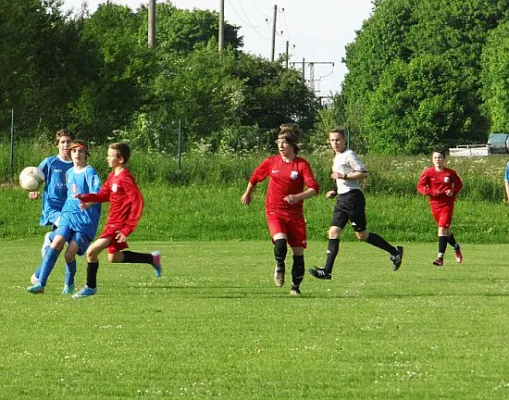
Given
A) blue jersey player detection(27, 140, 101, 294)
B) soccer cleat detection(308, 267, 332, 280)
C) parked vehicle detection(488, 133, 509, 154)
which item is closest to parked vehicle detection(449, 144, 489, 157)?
parked vehicle detection(488, 133, 509, 154)

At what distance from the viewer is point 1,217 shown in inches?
1315

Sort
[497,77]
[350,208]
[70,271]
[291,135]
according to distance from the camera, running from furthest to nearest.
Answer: [497,77], [350,208], [70,271], [291,135]

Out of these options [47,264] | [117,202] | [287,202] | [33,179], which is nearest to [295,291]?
[287,202]

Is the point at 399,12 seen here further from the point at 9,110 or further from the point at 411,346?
the point at 411,346

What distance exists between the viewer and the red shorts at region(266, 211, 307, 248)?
1510cm

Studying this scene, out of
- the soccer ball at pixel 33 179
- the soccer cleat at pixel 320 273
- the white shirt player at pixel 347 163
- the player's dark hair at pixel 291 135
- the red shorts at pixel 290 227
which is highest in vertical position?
the player's dark hair at pixel 291 135

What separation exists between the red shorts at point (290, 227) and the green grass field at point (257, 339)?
2.17 feet

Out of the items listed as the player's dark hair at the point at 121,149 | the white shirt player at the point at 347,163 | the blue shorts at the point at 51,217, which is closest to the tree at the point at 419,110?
the white shirt player at the point at 347,163

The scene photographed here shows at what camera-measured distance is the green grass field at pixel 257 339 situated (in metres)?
8.61

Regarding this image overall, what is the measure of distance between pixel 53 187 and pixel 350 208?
3746 millimetres

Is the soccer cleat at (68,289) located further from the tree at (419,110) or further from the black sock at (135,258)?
the tree at (419,110)

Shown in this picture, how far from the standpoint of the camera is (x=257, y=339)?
1084cm

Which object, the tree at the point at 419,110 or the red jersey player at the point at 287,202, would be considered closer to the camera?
the red jersey player at the point at 287,202

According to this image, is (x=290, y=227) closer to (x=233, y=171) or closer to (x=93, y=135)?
(x=233, y=171)
